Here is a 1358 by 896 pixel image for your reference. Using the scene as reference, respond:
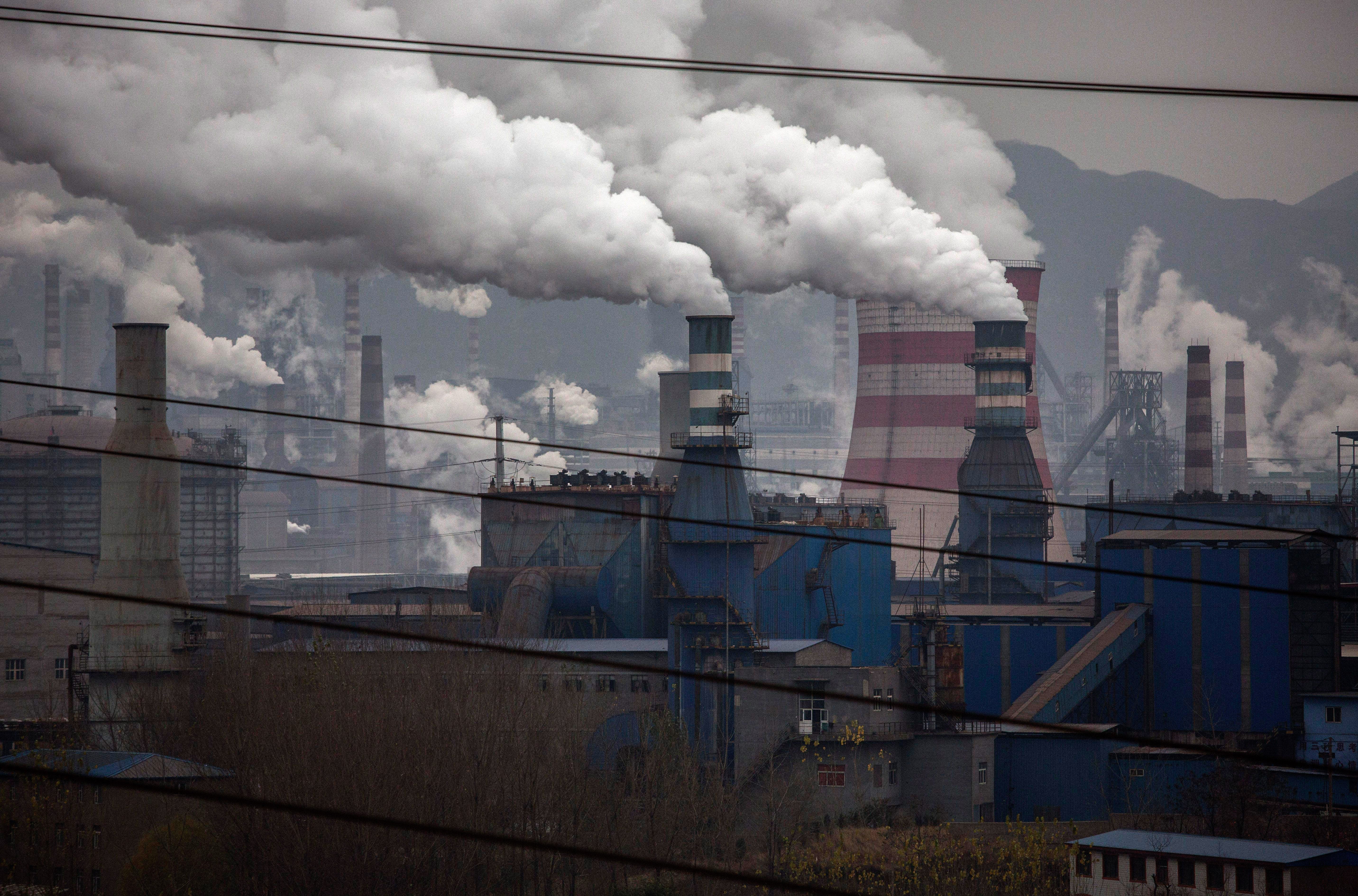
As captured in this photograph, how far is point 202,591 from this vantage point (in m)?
35.7

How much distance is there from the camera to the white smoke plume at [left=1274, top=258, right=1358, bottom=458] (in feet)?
211

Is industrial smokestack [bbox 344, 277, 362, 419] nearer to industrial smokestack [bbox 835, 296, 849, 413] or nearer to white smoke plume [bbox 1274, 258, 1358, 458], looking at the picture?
industrial smokestack [bbox 835, 296, 849, 413]

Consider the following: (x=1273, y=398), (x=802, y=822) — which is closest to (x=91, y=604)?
(x=802, y=822)

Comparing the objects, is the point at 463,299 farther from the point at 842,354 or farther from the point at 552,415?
the point at 842,354

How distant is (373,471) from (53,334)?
42.7 ft

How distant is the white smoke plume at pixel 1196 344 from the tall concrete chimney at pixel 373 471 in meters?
30.3

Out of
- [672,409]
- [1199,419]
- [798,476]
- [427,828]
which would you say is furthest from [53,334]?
[427,828]

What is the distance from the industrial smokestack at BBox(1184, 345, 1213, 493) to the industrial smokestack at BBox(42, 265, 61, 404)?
1507 inches

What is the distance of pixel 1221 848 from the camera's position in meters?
14.2

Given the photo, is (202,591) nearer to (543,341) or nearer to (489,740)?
(489,740)

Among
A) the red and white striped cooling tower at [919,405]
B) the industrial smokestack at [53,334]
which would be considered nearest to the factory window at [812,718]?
the red and white striped cooling tower at [919,405]

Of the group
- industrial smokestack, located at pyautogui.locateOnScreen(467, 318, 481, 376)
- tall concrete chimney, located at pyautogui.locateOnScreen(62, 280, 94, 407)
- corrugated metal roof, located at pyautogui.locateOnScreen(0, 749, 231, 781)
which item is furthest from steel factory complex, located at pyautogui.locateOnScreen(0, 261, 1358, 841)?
industrial smokestack, located at pyautogui.locateOnScreen(467, 318, 481, 376)

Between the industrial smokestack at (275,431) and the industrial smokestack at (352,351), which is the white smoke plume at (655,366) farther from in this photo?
the industrial smokestack at (352,351)

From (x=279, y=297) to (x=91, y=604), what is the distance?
51.1 m
